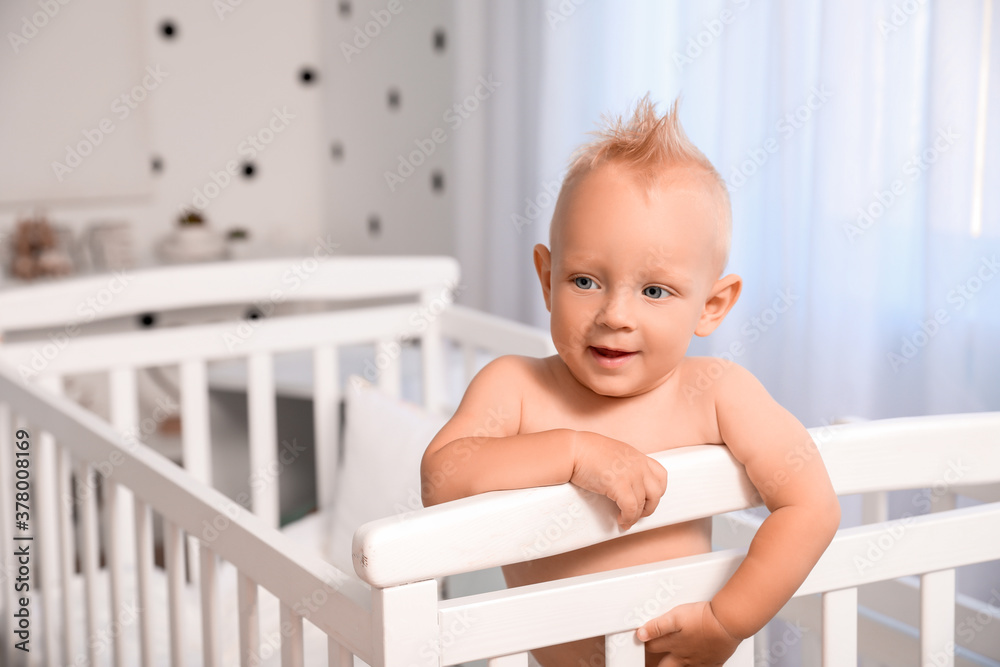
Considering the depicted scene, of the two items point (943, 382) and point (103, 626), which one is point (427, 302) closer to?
point (103, 626)

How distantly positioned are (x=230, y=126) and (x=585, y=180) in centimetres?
205

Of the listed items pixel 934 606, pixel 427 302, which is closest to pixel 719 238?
pixel 934 606

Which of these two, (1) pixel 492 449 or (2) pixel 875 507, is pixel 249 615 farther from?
(2) pixel 875 507

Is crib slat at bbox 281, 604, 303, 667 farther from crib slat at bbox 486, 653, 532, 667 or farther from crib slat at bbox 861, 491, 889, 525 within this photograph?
crib slat at bbox 861, 491, 889, 525

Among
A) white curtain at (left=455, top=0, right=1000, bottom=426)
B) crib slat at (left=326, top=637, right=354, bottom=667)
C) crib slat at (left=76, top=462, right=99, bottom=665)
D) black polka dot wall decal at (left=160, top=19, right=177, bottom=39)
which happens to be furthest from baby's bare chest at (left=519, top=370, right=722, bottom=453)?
black polka dot wall decal at (left=160, top=19, right=177, bottom=39)

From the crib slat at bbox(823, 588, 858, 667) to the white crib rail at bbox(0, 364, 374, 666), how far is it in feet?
1.05

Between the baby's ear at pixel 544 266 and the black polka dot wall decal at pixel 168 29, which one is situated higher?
the black polka dot wall decal at pixel 168 29

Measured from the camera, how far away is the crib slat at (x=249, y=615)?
77 centimetres

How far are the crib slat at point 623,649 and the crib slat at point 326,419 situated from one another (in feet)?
3.54

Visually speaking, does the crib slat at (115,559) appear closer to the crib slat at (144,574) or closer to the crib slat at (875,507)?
the crib slat at (144,574)

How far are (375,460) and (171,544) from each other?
51 cm

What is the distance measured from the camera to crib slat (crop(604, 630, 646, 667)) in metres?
0.60

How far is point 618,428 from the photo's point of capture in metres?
0.70

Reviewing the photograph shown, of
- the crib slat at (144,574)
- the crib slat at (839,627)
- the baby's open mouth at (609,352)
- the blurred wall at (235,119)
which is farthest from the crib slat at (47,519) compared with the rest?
the blurred wall at (235,119)
